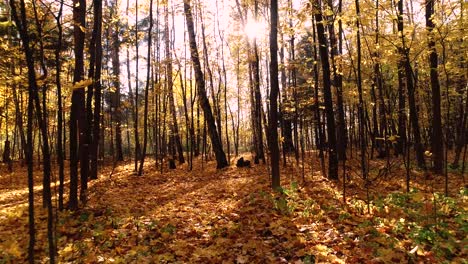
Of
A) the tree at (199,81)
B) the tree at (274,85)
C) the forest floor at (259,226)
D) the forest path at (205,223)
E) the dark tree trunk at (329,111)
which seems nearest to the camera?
the forest floor at (259,226)

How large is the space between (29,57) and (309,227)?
5942mm

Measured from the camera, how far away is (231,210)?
859 cm

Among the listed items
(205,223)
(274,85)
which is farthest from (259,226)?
(274,85)

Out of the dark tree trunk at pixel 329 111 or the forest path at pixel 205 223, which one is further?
the dark tree trunk at pixel 329 111

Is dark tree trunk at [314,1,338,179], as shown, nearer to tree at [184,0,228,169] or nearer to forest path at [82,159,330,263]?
forest path at [82,159,330,263]

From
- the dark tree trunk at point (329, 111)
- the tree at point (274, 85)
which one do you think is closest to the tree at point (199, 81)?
the dark tree trunk at point (329, 111)

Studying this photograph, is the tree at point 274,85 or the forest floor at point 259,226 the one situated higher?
the tree at point 274,85

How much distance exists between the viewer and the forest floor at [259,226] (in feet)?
18.7

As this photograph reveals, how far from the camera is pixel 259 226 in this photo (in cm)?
723

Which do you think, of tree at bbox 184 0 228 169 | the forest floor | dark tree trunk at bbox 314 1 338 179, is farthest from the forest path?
tree at bbox 184 0 228 169

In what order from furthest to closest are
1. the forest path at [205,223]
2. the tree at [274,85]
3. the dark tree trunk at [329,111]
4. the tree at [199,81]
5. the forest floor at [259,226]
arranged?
the tree at [199,81] < the dark tree trunk at [329,111] < the tree at [274,85] < the forest path at [205,223] < the forest floor at [259,226]

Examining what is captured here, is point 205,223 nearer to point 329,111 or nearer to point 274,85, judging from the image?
point 274,85

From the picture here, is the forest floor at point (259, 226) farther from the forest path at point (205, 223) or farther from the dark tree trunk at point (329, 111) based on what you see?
the dark tree trunk at point (329, 111)

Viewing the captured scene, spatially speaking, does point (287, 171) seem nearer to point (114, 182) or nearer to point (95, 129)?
point (114, 182)
